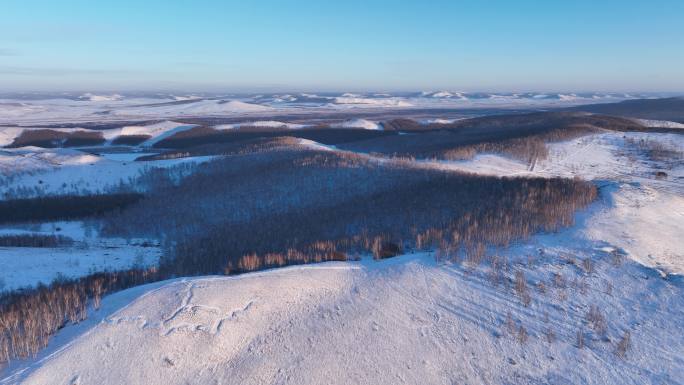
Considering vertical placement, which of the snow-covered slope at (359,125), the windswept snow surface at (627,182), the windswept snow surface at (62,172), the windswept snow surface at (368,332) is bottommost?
the windswept snow surface at (62,172)

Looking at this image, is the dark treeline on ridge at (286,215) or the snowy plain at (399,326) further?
the dark treeline on ridge at (286,215)

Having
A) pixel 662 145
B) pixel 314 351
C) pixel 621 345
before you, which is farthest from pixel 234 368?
pixel 662 145

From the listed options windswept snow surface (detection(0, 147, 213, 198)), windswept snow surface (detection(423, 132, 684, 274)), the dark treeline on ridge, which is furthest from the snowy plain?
windswept snow surface (detection(0, 147, 213, 198))

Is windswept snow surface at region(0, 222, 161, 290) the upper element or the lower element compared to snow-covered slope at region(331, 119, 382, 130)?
lower

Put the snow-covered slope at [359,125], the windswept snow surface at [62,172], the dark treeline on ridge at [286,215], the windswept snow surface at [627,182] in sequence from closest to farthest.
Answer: the dark treeline on ridge at [286,215] < the windswept snow surface at [627,182] < the windswept snow surface at [62,172] < the snow-covered slope at [359,125]

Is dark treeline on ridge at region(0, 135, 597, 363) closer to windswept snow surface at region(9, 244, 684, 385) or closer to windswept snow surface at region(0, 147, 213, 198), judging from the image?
windswept snow surface at region(9, 244, 684, 385)

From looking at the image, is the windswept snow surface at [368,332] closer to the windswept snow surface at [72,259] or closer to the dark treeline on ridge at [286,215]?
the dark treeline on ridge at [286,215]

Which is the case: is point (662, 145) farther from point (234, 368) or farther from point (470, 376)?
point (234, 368)

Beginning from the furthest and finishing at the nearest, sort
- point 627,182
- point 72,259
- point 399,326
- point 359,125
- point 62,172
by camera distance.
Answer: point 359,125 → point 62,172 → point 627,182 → point 72,259 → point 399,326

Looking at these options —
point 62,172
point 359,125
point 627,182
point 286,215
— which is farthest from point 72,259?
point 359,125

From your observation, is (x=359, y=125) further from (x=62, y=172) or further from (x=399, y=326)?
(x=399, y=326)

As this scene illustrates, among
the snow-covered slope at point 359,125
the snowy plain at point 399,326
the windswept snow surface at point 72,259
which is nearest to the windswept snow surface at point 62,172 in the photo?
the windswept snow surface at point 72,259

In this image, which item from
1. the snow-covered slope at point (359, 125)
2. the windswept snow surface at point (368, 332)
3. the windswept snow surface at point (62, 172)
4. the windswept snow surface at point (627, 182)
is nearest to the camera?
the windswept snow surface at point (368, 332)
